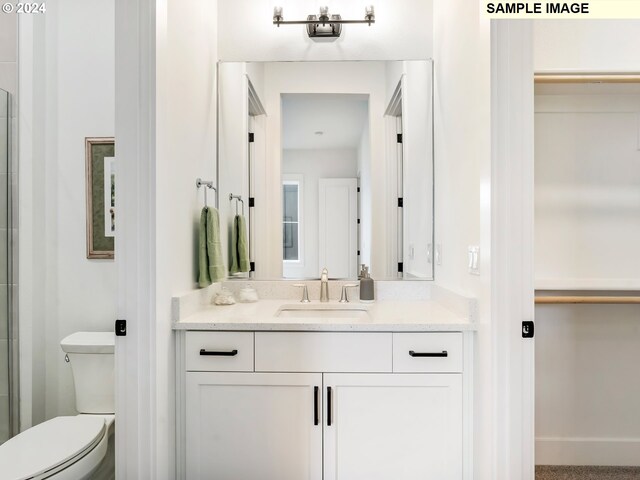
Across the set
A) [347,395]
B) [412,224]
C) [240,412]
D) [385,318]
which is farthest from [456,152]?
[240,412]

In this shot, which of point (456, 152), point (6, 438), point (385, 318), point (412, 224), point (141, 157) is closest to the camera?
point (141, 157)

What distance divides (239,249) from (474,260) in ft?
4.07

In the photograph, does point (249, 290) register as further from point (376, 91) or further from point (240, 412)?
point (376, 91)

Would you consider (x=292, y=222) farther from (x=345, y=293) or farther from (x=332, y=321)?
(x=332, y=321)

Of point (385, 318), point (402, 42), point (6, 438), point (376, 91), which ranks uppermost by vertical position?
point (402, 42)

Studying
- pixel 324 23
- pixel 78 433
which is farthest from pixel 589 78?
pixel 78 433

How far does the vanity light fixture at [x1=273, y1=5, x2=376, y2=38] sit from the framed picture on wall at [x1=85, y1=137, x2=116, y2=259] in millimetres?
1152

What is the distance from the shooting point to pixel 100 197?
213 cm

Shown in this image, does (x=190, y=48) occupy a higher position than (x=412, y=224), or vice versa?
(x=190, y=48)

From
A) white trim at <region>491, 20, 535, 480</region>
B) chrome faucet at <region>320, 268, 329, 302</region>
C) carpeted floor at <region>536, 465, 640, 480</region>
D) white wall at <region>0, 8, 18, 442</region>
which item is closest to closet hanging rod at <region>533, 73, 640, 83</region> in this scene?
white trim at <region>491, 20, 535, 480</region>

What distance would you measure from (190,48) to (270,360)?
1.44 m

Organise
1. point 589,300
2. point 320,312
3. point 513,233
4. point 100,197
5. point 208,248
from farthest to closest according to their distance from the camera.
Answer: point 100,197, point 320,312, point 208,248, point 589,300, point 513,233

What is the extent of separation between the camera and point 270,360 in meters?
1.59

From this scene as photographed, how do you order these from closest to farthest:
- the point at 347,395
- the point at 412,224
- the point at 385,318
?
the point at 347,395
the point at 385,318
the point at 412,224
